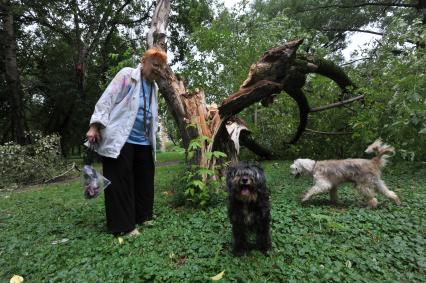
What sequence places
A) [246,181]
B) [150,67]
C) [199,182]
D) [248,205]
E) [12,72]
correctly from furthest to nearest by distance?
[12,72]
[199,182]
[150,67]
[248,205]
[246,181]

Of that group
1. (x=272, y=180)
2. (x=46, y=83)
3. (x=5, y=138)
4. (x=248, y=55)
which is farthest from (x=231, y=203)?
(x=5, y=138)

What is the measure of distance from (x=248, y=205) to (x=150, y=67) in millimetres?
2159

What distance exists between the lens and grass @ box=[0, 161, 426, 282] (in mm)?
3096

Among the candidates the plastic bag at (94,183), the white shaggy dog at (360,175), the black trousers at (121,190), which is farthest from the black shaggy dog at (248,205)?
the white shaggy dog at (360,175)

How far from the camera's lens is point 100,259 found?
350cm

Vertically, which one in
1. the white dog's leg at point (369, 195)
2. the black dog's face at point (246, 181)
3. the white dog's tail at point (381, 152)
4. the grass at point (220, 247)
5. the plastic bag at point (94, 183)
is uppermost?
the white dog's tail at point (381, 152)

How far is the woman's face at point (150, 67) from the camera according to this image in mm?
4278

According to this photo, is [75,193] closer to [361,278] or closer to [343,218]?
[343,218]

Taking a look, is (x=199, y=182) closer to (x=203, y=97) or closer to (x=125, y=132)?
(x=125, y=132)

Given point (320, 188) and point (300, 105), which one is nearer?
point (320, 188)

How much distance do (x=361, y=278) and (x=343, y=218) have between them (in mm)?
1535

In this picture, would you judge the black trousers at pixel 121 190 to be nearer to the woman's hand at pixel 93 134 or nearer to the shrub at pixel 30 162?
the woman's hand at pixel 93 134

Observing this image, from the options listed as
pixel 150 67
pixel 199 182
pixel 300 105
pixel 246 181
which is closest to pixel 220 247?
pixel 246 181

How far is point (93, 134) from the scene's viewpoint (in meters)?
3.97
